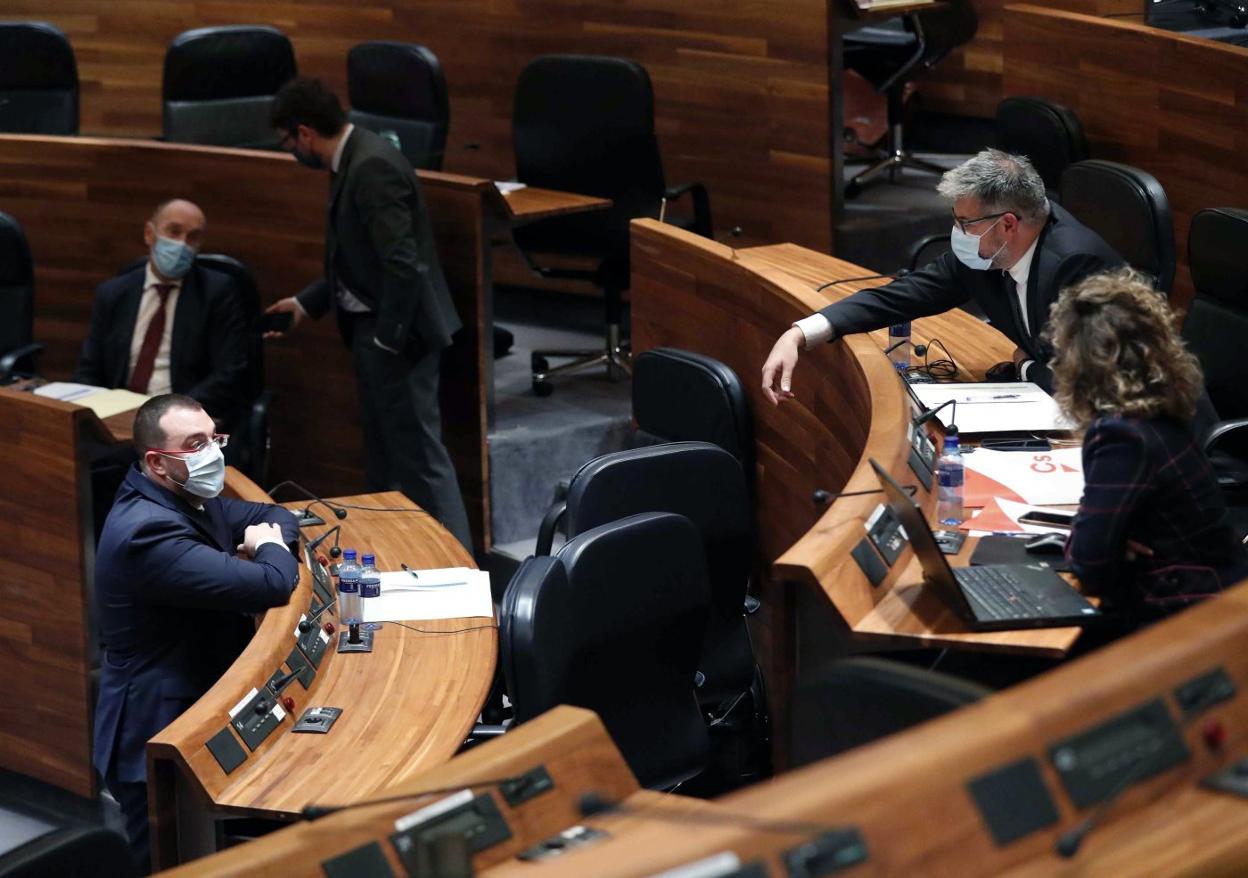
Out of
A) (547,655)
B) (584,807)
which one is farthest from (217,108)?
(584,807)

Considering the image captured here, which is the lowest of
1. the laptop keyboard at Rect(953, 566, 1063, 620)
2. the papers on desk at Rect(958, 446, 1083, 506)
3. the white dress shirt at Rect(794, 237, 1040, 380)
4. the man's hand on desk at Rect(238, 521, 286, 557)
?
the man's hand on desk at Rect(238, 521, 286, 557)

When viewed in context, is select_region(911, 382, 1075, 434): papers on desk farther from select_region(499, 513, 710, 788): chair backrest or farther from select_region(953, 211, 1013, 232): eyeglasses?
select_region(499, 513, 710, 788): chair backrest

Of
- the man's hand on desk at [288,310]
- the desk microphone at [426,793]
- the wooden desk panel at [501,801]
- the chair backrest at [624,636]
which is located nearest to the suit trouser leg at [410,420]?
the man's hand on desk at [288,310]

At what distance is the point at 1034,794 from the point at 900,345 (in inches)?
99.6

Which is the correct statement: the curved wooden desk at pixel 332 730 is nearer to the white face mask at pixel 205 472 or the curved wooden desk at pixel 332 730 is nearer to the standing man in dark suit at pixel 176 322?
the white face mask at pixel 205 472

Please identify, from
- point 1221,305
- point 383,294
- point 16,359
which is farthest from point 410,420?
point 1221,305

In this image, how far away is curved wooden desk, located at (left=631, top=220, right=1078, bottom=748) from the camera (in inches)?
109

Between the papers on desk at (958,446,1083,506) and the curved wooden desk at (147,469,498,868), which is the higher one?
the papers on desk at (958,446,1083,506)

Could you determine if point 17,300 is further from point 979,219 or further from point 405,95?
point 979,219

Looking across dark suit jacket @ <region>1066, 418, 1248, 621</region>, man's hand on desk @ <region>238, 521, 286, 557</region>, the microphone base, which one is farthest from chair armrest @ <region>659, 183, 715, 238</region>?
dark suit jacket @ <region>1066, 418, 1248, 621</region>

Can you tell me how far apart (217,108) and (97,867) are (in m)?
5.07

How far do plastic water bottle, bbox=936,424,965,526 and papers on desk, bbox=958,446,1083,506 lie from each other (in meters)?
0.04

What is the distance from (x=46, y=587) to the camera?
438cm

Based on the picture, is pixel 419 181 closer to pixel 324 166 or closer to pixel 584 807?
pixel 324 166
